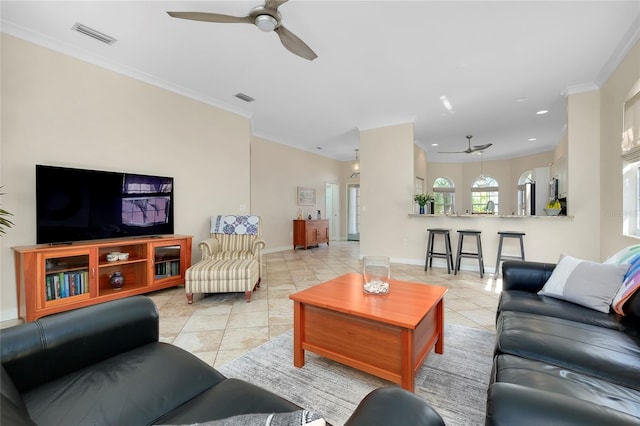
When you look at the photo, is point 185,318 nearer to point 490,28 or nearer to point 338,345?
point 338,345

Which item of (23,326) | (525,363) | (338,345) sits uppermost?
(23,326)

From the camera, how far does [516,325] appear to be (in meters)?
1.50

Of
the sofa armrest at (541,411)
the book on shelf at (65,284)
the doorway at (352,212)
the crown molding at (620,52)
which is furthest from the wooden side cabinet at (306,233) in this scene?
the sofa armrest at (541,411)

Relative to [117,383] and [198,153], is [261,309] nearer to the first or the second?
[117,383]

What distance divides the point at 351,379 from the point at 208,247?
103 inches

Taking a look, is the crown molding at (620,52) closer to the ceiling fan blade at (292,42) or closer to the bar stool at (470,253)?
the bar stool at (470,253)

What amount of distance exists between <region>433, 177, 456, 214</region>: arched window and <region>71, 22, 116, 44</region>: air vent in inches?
365

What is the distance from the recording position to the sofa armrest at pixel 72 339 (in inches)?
38.9

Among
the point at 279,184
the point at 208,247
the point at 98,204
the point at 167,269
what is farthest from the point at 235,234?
the point at 279,184

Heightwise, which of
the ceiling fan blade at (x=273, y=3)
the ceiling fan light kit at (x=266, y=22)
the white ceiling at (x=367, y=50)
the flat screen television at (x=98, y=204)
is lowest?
the flat screen television at (x=98, y=204)

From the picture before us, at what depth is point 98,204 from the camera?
3076 millimetres

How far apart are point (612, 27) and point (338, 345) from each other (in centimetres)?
390

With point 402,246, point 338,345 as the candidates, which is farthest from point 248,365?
point 402,246

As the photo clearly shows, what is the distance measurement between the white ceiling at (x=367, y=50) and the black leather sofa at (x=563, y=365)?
2510 millimetres
